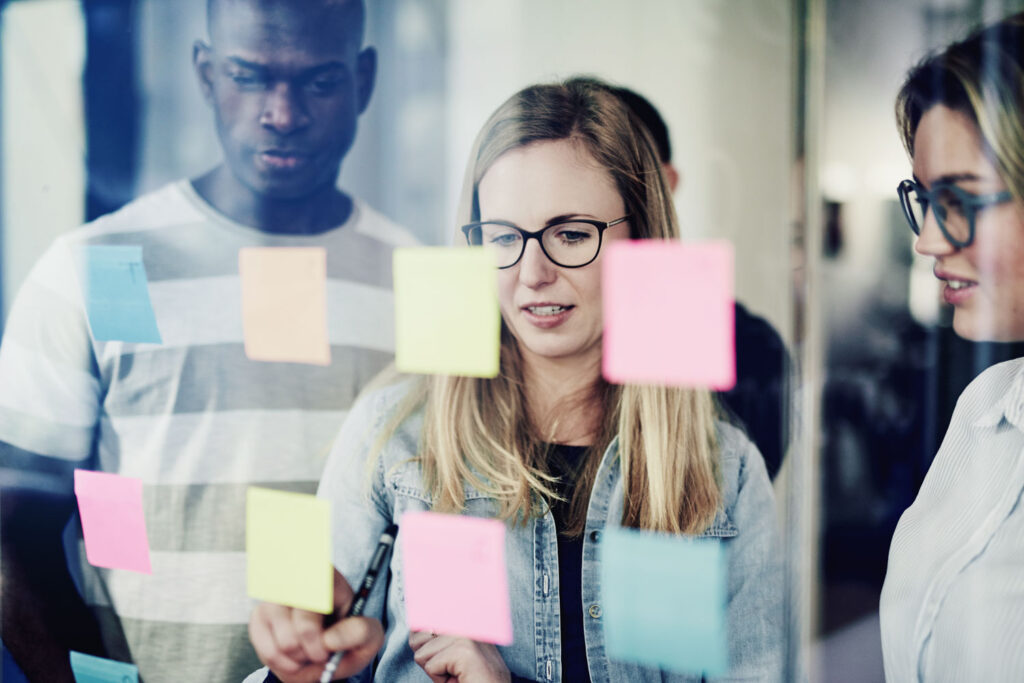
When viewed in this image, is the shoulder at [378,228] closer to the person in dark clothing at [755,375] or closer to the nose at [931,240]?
the person in dark clothing at [755,375]

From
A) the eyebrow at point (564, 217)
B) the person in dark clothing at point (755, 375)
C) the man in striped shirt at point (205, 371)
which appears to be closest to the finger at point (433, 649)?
the man in striped shirt at point (205, 371)

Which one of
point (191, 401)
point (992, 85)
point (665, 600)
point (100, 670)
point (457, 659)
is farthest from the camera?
point (100, 670)

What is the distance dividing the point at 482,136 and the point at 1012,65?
0.74m

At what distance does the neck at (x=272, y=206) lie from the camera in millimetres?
1405

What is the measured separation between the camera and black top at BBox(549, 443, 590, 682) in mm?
1211

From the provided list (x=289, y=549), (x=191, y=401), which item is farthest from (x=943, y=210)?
(x=191, y=401)

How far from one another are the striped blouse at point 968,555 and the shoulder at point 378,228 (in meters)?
0.88

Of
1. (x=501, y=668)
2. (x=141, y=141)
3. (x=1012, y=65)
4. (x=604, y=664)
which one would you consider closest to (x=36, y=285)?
(x=141, y=141)

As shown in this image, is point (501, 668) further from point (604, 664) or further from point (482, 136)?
point (482, 136)

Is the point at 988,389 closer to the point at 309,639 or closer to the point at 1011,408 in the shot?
the point at 1011,408

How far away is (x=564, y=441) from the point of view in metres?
1.24

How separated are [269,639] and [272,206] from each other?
825 millimetres

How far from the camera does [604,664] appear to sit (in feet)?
3.93

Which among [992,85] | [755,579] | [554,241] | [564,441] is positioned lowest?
[755,579]
